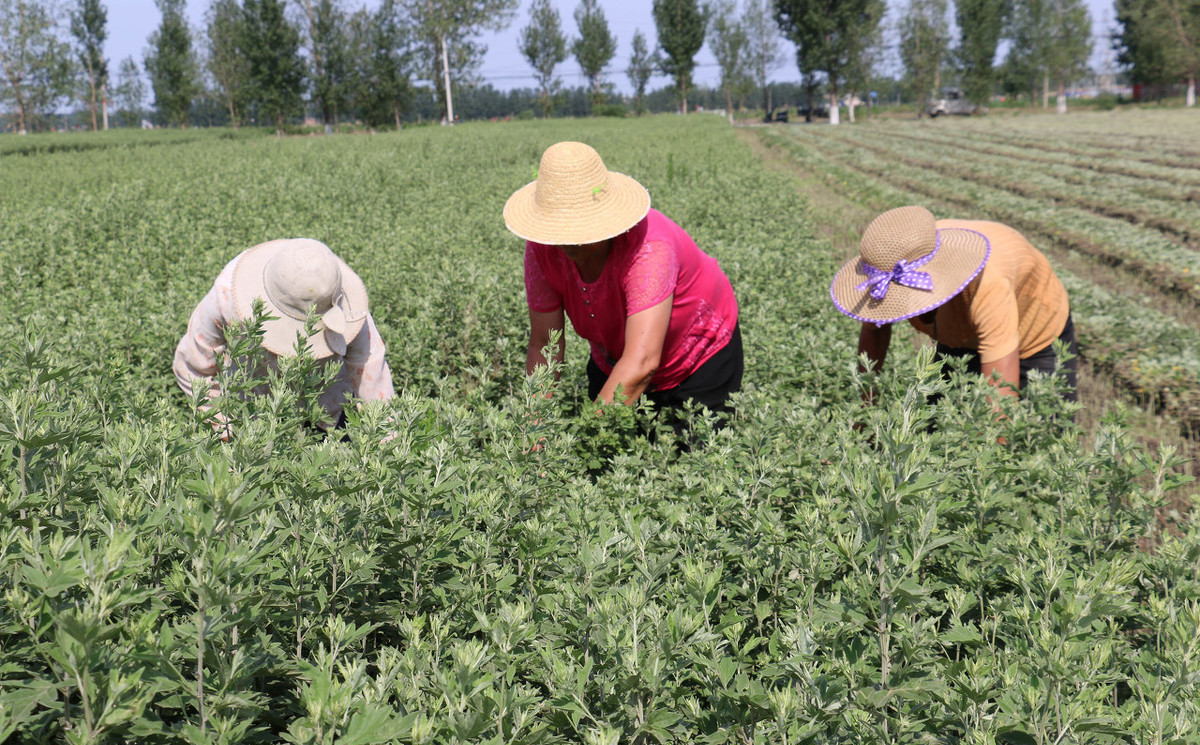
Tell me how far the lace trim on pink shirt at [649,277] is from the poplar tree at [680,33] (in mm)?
71525

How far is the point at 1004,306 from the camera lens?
3439 millimetres

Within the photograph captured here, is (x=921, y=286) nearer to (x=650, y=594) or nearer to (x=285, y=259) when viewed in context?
(x=650, y=594)

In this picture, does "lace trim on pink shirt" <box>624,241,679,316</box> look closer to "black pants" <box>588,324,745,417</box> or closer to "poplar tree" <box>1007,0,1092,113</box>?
"black pants" <box>588,324,745,417</box>

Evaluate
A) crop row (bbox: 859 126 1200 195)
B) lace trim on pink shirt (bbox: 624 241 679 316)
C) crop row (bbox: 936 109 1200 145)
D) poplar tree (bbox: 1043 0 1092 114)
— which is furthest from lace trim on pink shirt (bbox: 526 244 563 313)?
poplar tree (bbox: 1043 0 1092 114)

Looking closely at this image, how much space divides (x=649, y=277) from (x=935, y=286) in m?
1.34

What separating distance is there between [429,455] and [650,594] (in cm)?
65

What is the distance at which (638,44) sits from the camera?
86.8m

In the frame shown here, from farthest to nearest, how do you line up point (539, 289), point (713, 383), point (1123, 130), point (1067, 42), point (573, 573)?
point (1067, 42) → point (1123, 130) → point (713, 383) → point (539, 289) → point (573, 573)

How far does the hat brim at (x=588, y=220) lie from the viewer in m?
3.02

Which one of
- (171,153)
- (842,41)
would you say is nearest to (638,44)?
(842,41)

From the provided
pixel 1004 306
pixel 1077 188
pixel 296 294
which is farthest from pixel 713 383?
pixel 1077 188

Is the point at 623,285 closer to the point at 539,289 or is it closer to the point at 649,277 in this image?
the point at 649,277

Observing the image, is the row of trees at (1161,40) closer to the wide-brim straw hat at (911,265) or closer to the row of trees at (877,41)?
the row of trees at (877,41)

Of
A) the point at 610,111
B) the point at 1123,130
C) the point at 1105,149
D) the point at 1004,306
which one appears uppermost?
the point at 610,111
